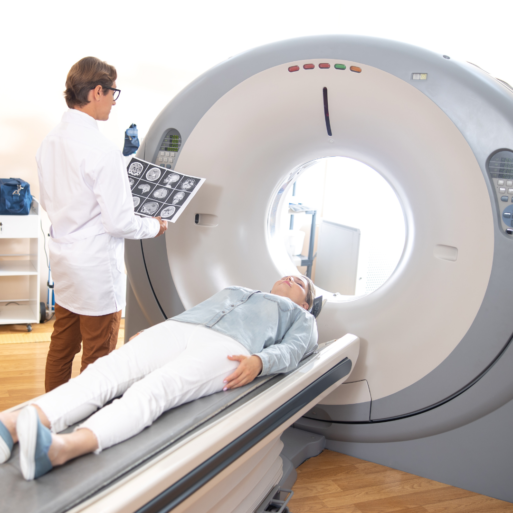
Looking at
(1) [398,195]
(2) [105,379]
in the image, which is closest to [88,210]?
(2) [105,379]

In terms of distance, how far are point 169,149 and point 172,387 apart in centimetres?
107

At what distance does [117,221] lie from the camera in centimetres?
152

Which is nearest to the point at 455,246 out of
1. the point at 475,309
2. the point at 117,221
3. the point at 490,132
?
the point at 475,309

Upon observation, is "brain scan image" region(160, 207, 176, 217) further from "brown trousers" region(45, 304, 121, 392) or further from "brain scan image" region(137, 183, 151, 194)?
"brown trousers" region(45, 304, 121, 392)

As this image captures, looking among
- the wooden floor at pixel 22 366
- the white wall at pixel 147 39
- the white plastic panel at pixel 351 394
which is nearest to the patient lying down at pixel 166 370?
the white plastic panel at pixel 351 394

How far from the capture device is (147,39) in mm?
3355

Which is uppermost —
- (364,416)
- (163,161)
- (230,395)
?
(163,161)

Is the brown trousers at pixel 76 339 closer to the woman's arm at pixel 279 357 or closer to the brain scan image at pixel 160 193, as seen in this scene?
the brain scan image at pixel 160 193

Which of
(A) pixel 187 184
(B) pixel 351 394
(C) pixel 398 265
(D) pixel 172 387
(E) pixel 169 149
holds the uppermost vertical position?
(E) pixel 169 149

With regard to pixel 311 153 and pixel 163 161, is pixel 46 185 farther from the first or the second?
pixel 311 153

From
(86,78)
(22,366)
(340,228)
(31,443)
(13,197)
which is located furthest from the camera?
(13,197)

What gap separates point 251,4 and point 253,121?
229 centimetres

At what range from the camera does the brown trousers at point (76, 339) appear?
1.66 m

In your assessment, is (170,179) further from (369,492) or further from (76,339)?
(369,492)
